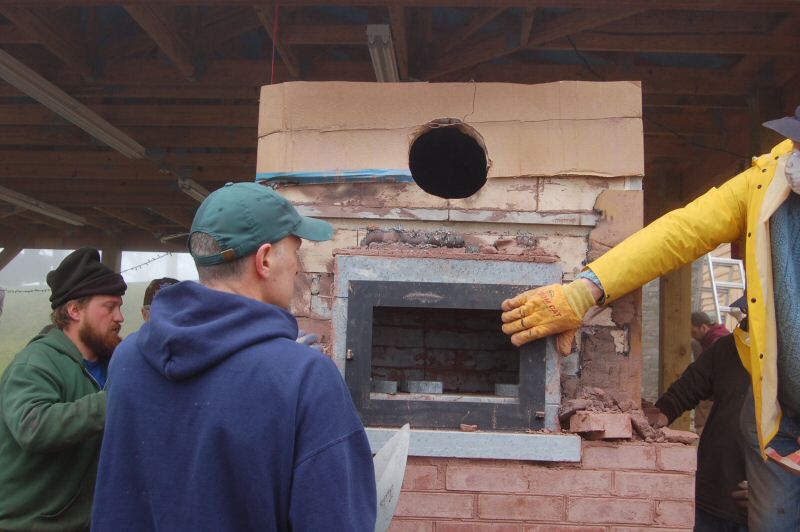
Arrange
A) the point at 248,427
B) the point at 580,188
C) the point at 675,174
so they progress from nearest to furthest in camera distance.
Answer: the point at 248,427 → the point at 580,188 → the point at 675,174

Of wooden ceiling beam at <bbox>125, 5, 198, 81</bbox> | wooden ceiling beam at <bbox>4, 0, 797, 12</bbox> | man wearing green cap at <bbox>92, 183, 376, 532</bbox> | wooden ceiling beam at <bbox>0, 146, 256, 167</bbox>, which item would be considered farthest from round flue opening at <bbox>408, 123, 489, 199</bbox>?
man wearing green cap at <bbox>92, 183, 376, 532</bbox>

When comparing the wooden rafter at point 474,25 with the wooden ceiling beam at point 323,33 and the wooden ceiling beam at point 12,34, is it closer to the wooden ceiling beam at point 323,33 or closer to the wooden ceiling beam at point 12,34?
the wooden ceiling beam at point 323,33

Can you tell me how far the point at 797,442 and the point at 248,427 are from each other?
2.16m

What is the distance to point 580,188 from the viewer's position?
310 cm

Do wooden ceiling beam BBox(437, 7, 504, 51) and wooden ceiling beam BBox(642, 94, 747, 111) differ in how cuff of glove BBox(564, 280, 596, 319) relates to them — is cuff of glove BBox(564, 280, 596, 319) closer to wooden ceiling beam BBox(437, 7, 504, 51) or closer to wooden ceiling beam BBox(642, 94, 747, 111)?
wooden ceiling beam BBox(437, 7, 504, 51)

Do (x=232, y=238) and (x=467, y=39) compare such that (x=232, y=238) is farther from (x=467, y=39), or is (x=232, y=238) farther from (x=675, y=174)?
(x=675, y=174)

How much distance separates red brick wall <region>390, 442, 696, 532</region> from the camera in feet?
9.29

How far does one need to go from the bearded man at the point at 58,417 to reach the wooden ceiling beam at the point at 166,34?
55.9 inches

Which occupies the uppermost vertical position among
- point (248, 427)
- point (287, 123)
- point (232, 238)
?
point (287, 123)

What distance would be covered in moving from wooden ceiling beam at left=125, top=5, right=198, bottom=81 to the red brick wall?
2.44m

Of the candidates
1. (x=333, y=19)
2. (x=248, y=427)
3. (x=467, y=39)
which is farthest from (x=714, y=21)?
(x=248, y=427)

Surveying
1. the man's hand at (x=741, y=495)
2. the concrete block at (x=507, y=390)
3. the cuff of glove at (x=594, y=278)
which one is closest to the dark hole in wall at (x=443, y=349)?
the concrete block at (x=507, y=390)

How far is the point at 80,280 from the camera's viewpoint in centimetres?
266

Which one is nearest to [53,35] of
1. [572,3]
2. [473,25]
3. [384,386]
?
[473,25]
